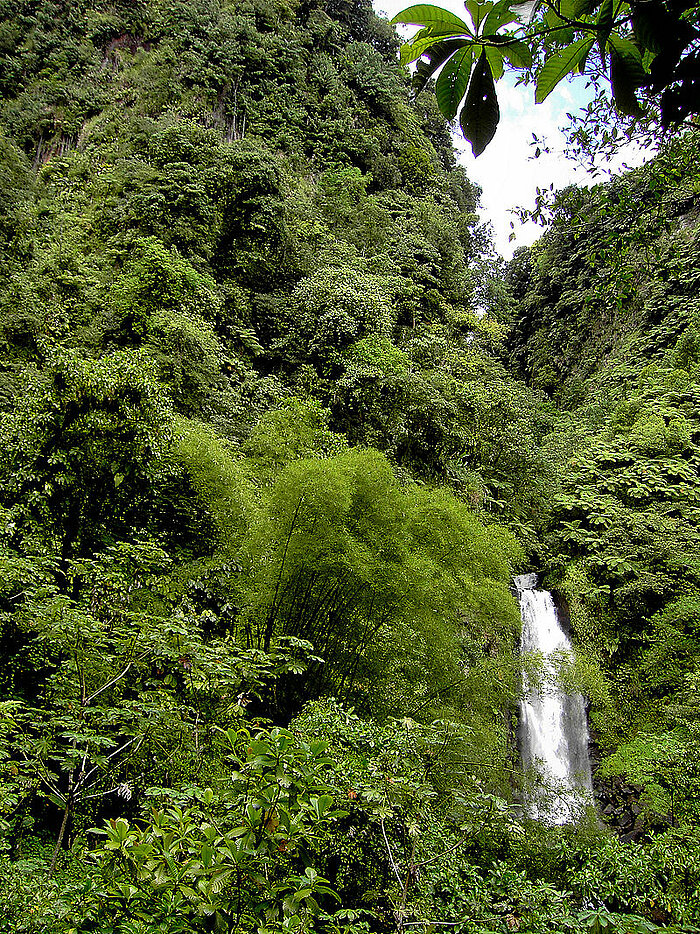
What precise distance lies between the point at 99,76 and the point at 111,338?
36.7 feet

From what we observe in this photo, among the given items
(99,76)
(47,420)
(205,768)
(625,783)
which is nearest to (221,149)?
(99,76)

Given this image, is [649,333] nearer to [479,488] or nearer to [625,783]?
[479,488]

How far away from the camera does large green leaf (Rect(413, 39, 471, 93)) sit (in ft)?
2.76

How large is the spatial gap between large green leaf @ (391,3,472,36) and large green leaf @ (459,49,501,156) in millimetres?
70

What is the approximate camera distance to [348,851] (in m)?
2.26

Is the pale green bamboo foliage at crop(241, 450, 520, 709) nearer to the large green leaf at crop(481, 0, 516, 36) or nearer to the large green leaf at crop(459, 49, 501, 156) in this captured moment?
the large green leaf at crop(459, 49, 501, 156)

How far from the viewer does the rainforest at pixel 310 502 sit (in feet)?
6.50

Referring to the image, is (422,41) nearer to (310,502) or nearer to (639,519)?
(310,502)

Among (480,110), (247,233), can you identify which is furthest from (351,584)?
(247,233)

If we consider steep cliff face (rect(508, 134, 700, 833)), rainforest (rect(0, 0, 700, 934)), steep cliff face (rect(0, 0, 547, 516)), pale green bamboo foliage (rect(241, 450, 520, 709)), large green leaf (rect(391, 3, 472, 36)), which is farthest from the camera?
Result: steep cliff face (rect(0, 0, 547, 516))

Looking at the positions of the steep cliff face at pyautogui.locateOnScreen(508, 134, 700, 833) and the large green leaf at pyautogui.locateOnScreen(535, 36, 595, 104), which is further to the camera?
the steep cliff face at pyautogui.locateOnScreen(508, 134, 700, 833)

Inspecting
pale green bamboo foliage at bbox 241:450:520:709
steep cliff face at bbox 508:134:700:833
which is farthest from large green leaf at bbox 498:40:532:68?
steep cliff face at bbox 508:134:700:833

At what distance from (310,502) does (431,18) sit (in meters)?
4.09

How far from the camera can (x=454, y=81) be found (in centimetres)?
88
